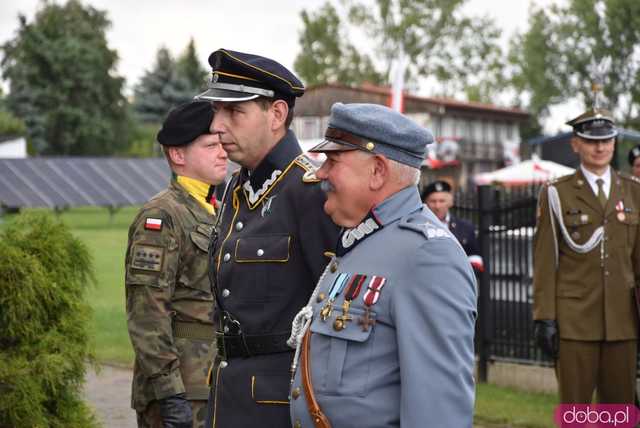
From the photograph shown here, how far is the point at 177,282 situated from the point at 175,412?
0.60 meters

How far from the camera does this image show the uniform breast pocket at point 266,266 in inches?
147

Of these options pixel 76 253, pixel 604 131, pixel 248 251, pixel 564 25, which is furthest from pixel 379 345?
pixel 564 25

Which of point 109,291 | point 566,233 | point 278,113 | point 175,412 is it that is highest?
point 278,113

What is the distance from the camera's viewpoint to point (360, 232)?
307 centimetres

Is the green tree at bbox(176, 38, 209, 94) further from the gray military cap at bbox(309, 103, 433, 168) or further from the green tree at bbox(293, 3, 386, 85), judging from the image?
the gray military cap at bbox(309, 103, 433, 168)

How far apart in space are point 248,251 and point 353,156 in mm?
915

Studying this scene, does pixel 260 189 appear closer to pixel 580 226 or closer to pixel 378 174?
pixel 378 174

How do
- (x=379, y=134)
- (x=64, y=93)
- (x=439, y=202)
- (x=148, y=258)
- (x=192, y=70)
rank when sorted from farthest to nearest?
1. (x=192, y=70)
2. (x=64, y=93)
3. (x=439, y=202)
4. (x=148, y=258)
5. (x=379, y=134)

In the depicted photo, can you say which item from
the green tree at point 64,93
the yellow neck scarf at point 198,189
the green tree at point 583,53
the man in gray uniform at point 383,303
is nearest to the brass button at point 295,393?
the man in gray uniform at point 383,303

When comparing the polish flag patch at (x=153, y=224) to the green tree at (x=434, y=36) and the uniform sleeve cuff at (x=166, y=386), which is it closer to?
the uniform sleeve cuff at (x=166, y=386)

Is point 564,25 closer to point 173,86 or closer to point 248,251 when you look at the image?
point 173,86

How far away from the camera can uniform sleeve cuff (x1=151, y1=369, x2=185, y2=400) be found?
4441 mm

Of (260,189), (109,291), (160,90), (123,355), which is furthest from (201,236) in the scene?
(160,90)

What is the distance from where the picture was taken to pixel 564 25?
50.1 m
